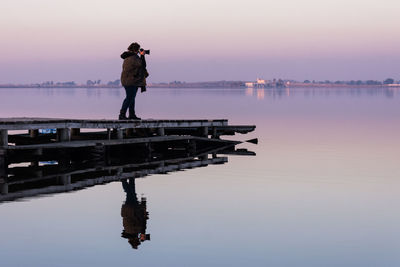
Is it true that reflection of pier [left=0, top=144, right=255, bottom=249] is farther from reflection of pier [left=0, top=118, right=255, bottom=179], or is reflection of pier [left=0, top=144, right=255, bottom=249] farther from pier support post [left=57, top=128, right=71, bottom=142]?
pier support post [left=57, top=128, right=71, bottom=142]

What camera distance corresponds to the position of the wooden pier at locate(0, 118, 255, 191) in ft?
65.8

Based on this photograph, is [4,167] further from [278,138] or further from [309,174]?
[278,138]

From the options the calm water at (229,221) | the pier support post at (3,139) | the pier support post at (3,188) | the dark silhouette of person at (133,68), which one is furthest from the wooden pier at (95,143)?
the calm water at (229,221)

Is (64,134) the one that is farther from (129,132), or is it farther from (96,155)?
(129,132)

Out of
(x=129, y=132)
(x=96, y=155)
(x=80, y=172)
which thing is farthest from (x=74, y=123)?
(x=129, y=132)

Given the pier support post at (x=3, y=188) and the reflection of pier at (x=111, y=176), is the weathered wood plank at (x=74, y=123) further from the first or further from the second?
the pier support post at (x=3, y=188)

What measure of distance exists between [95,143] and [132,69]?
7.86 ft

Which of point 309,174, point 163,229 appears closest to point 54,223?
point 163,229

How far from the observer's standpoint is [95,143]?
70.8 ft

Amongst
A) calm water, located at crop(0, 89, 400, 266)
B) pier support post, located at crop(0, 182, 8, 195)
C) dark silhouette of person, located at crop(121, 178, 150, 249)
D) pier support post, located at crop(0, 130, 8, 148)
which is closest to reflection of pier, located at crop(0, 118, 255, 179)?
pier support post, located at crop(0, 130, 8, 148)

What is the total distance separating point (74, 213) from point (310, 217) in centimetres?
425

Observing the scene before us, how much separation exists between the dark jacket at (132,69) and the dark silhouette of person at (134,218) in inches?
188

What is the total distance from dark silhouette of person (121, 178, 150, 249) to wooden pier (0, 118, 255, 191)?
391cm

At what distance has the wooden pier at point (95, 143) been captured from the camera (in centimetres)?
2005
